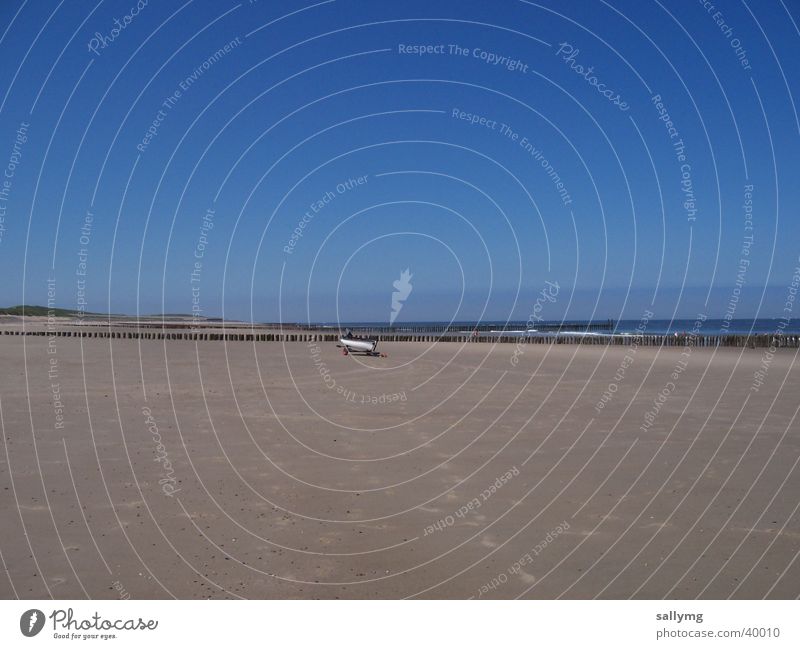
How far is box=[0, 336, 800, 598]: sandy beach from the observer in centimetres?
656

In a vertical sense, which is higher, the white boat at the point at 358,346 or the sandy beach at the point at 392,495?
the white boat at the point at 358,346

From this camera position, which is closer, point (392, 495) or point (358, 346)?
point (392, 495)

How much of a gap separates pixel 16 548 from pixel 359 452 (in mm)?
5879

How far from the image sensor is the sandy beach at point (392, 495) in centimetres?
656

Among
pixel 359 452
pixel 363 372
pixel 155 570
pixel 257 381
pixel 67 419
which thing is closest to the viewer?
pixel 155 570

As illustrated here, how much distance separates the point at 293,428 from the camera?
13602 millimetres

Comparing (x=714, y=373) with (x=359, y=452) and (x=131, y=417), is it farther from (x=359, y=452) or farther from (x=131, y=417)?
(x=131, y=417)

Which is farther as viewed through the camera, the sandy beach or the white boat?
the white boat

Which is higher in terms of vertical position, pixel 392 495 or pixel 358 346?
pixel 358 346

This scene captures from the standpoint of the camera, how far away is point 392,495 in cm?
930

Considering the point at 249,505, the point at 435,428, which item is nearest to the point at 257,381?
the point at 435,428

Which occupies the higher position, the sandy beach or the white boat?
the white boat

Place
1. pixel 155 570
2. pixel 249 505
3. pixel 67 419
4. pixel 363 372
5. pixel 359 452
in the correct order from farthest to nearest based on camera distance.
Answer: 1. pixel 363 372
2. pixel 67 419
3. pixel 359 452
4. pixel 249 505
5. pixel 155 570

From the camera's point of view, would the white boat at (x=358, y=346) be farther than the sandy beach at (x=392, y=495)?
Yes
